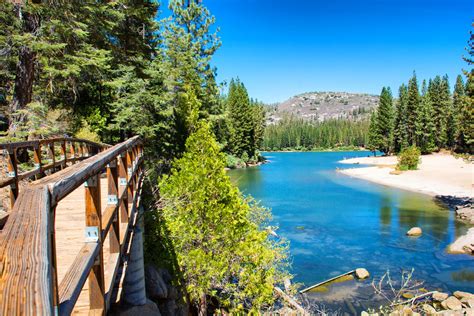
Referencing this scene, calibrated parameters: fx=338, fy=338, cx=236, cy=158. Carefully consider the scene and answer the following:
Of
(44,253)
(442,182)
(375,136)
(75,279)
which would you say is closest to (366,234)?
(75,279)

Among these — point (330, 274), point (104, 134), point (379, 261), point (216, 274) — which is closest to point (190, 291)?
point (216, 274)

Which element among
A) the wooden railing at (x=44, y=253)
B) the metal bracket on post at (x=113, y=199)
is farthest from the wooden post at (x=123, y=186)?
the wooden railing at (x=44, y=253)

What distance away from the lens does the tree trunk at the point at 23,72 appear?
39.1ft

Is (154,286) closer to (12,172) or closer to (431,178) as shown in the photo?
(12,172)

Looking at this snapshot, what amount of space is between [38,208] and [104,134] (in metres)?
17.1

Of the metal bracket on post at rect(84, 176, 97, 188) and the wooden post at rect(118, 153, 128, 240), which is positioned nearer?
the metal bracket on post at rect(84, 176, 97, 188)

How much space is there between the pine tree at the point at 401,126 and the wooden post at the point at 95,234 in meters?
77.4

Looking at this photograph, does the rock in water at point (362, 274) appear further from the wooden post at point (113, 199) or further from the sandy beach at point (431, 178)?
the sandy beach at point (431, 178)

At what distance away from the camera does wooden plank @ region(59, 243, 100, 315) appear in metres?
1.78

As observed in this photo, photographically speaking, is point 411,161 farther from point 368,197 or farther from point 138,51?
point 138,51

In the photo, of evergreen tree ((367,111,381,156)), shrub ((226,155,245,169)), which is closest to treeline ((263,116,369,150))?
evergreen tree ((367,111,381,156))

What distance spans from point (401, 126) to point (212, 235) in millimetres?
71250

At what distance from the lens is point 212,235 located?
1186 centimetres

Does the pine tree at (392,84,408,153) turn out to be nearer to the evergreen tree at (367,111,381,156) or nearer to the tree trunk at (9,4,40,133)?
the evergreen tree at (367,111,381,156)
